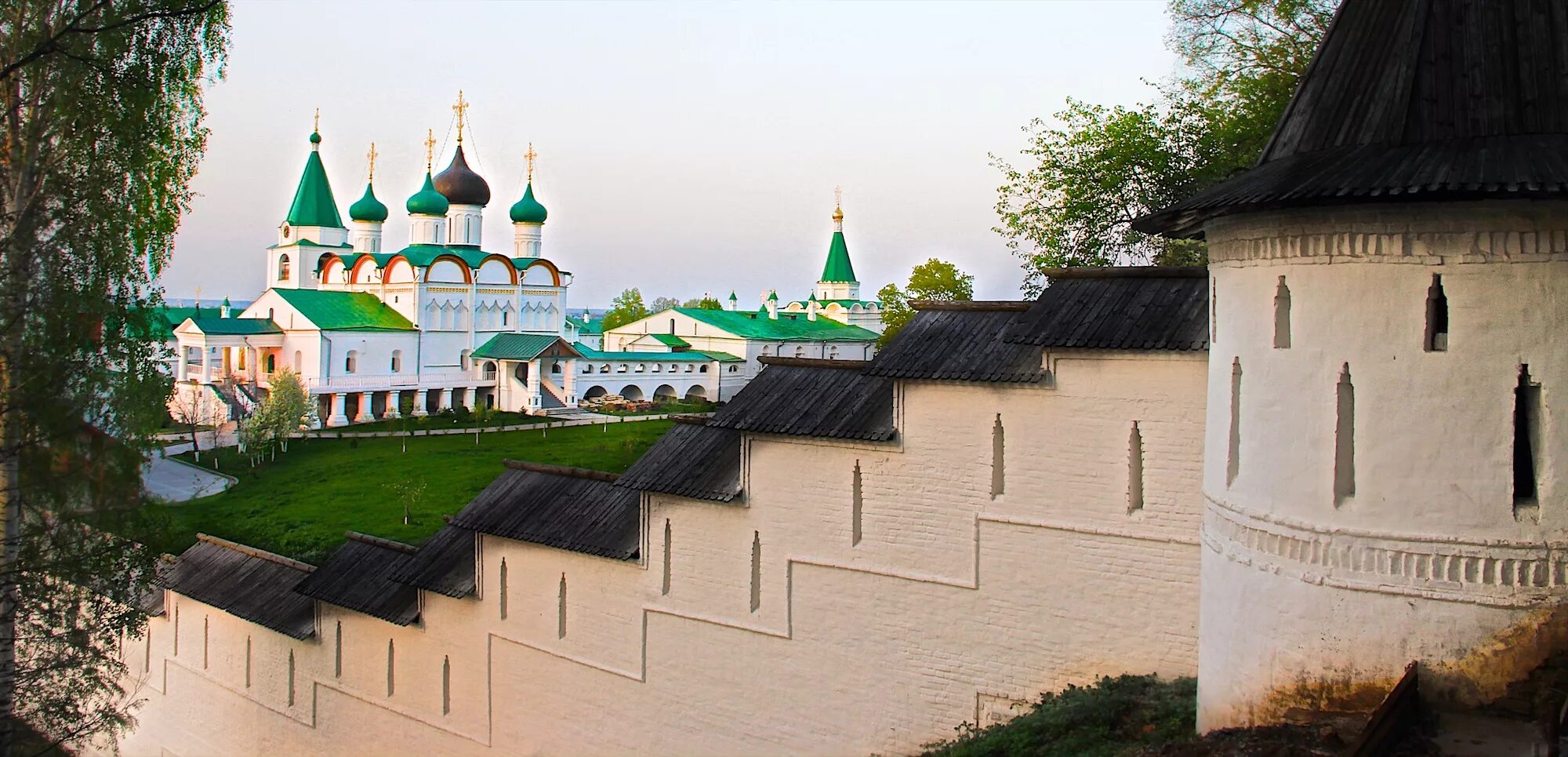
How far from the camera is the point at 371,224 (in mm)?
54000

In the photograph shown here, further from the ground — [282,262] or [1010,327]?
[282,262]

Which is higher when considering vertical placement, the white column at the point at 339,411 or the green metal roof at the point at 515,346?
the green metal roof at the point at 515,346

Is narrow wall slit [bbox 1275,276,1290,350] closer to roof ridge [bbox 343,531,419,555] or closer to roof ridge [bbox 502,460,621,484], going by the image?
roof ridge [bbox 502,460,621,484]

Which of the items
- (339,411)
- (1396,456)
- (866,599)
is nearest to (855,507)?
(866,599)

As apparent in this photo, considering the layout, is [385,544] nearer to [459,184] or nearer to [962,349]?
[962,349]

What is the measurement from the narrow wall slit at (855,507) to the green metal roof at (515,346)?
38.6m

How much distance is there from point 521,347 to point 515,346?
1.03 feet

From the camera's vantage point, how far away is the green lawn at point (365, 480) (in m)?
24.7

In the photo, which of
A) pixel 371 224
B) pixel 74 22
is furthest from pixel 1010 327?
pixel 371 224

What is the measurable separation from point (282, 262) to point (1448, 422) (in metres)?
54.4

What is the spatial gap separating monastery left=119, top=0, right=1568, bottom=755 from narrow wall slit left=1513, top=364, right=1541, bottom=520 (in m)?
0.02

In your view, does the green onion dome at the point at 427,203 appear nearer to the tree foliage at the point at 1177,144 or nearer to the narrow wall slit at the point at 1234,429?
the tree foliage at the point at 1177,144

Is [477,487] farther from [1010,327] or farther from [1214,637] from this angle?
[1214,637]

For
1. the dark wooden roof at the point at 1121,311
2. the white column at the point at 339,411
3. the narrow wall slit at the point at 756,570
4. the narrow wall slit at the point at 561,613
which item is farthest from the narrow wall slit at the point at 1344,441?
the white column at the point at 339,411
